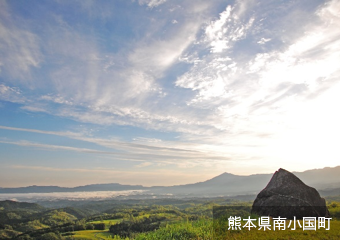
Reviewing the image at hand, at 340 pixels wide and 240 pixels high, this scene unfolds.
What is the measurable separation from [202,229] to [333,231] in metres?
7.02

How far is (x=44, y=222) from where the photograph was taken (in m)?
165

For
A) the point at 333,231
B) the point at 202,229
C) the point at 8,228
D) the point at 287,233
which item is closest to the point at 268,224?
the point at 287,233

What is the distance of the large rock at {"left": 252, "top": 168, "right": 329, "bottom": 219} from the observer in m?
17.6

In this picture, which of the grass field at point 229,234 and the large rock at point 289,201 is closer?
the grass field at point 229,234

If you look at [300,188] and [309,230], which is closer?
[309,230]

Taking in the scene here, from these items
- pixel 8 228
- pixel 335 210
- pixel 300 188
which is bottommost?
pixel 8 228

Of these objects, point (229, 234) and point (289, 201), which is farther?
point (289, 201)

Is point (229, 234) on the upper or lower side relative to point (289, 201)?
lower

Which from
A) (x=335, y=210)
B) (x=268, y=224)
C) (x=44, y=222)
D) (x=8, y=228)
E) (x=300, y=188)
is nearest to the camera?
(x=268, y=224)

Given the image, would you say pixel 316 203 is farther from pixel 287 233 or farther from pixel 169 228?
pixel 169 228

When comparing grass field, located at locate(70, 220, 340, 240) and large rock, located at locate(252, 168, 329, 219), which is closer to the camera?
grass field, located at locate(70, 220, 340, 240)

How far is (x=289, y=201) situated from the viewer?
17984 mm

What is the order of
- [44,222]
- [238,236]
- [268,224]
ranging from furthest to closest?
[44,222] → [268,224] → [238,236]

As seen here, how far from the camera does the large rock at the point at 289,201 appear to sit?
17.6 meters
